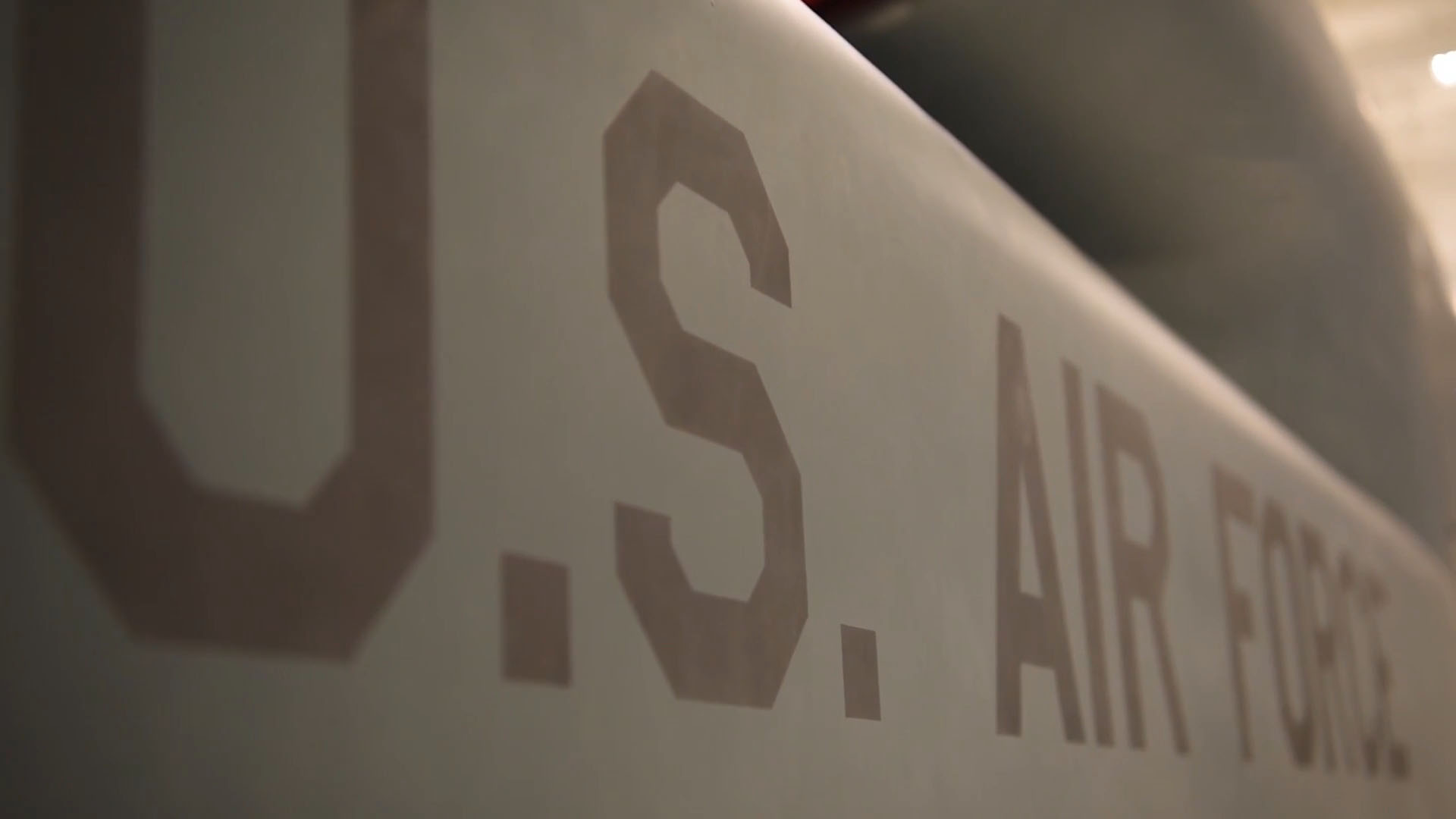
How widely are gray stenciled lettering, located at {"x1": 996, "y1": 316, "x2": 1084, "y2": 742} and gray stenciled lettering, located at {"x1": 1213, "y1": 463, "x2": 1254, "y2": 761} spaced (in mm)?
192

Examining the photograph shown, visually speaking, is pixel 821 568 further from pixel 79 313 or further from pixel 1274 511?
pixel 1274 511

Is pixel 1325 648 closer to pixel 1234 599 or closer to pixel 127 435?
pixel 1234 599

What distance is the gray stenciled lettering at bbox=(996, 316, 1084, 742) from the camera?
403 millimetres

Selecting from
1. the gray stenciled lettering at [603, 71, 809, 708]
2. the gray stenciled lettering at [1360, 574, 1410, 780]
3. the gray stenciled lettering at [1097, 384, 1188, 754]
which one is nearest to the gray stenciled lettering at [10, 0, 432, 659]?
the gray stenciled lettering at [603, 71, 809, 708]

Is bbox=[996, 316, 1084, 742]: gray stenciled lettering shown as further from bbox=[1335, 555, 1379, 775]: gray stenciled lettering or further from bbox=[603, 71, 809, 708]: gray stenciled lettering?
bbox=[1335, 555, 1379, 775]: gray stenciled lettering

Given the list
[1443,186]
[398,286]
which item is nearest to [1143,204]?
[398,286]

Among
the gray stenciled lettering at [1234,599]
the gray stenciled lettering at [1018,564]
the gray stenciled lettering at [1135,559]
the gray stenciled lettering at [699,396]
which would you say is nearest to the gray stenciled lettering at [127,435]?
the gray stenciled lettering at [699,396]

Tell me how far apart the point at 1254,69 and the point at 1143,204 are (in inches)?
3.3

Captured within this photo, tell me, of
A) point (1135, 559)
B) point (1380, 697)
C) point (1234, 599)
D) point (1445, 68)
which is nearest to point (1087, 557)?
point (1135, 559)

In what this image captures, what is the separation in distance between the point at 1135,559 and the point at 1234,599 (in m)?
0.13

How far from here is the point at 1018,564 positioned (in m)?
0.42

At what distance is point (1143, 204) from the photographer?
2.39 ft

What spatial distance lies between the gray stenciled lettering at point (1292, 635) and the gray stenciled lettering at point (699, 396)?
1.40 ft

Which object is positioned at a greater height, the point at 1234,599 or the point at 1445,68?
the point at 1445,68
